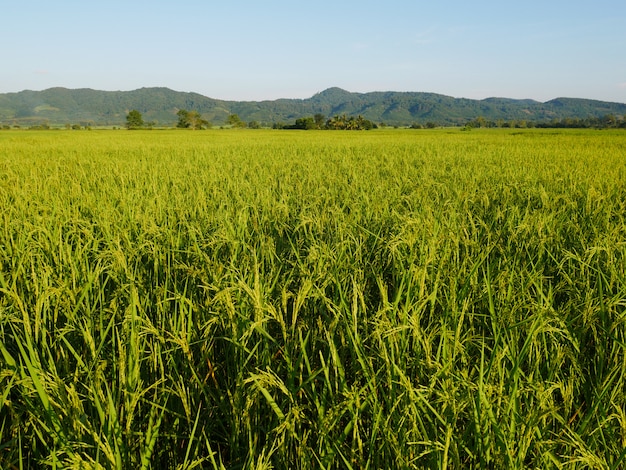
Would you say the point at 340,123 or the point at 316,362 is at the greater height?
the point at 340,123

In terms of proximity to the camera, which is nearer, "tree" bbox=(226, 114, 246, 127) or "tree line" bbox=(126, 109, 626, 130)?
"tree line" bbox=(126, 109, 626, 130)

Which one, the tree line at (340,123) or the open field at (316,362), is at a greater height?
the tree line at (340,123)

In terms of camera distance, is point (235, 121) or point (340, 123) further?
point (235, 121)

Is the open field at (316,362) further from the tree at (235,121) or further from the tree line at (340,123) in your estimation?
the tree at (235,121)

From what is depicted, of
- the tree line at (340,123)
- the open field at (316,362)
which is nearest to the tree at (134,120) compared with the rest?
the tree line at (340,123)

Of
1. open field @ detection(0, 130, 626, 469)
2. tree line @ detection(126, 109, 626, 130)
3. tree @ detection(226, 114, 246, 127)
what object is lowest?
open field @ detection(0, 130, 626, 469)

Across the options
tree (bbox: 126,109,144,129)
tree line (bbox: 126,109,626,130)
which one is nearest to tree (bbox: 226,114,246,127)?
tree line (bbox: 126,109,626,130)

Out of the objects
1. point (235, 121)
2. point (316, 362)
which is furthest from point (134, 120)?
point (316, 362)

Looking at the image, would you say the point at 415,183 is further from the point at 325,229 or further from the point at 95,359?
the point at 95,359

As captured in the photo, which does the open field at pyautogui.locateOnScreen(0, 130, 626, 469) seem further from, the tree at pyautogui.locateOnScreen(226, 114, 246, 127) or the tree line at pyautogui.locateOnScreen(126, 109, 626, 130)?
the tree at pyautogui.locateOnScreen(226, 114, 246, 127)

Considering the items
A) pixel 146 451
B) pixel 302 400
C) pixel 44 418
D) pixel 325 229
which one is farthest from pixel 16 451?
pixel 325 229

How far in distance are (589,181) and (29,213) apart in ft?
22.3

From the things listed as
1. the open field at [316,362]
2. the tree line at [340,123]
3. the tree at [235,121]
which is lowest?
the open field at [316,362]

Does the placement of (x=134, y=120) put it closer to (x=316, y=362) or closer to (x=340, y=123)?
(x=340, y=123)
